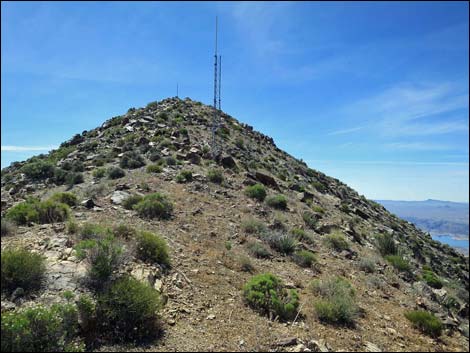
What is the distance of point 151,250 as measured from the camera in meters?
8.34

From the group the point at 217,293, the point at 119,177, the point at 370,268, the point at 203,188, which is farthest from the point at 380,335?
the point at 119,177

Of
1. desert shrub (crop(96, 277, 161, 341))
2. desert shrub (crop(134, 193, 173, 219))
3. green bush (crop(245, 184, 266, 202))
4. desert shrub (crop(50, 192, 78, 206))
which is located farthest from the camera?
green bush (crop(245, 184, 266, 202))

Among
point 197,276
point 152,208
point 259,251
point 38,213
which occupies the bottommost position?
point 197,276

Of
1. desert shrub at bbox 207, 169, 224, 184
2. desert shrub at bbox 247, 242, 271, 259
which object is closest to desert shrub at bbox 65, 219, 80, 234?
desert shrub at bbox 247, 242, 271, 259

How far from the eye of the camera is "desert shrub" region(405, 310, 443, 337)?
7.27 metres

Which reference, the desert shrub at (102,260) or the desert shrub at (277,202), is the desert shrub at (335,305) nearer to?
the desert shrub at (102,260)

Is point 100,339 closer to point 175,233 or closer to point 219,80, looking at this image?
point 175,233

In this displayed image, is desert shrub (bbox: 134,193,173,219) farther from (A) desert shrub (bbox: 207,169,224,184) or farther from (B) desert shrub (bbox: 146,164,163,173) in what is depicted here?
(B) desert shrub (bbox: 146,164,163,173)

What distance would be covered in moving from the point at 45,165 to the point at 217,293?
17.3 meters

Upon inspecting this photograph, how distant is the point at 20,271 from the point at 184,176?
12.2 meters

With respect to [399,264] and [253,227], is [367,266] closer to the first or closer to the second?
[399,264]

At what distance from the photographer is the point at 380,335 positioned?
271 inches

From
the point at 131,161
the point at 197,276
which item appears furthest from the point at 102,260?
Result: the point at 131,161

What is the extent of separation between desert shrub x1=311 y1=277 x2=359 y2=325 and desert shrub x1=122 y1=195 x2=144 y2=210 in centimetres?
810
